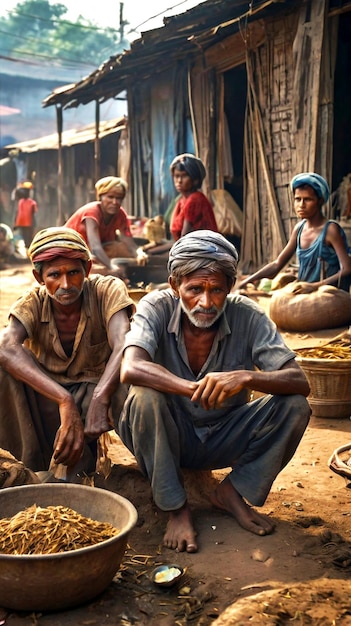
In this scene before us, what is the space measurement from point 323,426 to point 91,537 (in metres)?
2.51

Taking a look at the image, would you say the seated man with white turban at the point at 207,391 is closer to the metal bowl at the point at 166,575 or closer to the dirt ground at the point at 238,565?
the dirt ground at the point at 238,565

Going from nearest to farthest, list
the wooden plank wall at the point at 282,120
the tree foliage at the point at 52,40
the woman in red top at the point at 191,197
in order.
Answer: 1. the woman in red top at the point at 191,197
2. the wooden plank wall at the point at 282,120
3. the tree foliage at the point at 52,40

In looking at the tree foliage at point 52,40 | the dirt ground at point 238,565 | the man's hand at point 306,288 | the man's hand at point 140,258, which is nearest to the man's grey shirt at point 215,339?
the dirt ground at point 238,565

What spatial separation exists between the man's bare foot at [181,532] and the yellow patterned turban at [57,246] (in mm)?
1310

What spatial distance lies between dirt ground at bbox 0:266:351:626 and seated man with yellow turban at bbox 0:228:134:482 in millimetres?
383

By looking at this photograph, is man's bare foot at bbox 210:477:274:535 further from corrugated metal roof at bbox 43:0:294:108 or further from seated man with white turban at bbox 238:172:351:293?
corrugated metal roof at bbox 43:0:294:108

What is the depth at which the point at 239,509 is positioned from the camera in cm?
321

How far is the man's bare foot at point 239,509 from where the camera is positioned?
3129 millimetres

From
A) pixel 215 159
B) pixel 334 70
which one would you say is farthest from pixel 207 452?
pixel 215 159

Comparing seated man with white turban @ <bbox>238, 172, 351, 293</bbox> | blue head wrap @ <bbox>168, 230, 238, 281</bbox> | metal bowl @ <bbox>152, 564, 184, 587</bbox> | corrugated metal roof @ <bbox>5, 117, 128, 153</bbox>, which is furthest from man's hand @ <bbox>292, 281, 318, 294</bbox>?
corrugated metal roof @ <bbox>5, 117, 128, 153</bbox>

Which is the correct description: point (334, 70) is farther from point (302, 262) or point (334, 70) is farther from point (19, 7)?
point (19, 7)

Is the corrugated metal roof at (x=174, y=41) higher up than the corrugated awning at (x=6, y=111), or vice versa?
the corrugated awning at (x=6, y=111)

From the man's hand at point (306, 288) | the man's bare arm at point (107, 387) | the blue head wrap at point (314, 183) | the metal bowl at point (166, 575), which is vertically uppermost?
the blue head wrap at point (314, 183)

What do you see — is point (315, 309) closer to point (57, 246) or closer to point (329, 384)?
point (329, 384)
